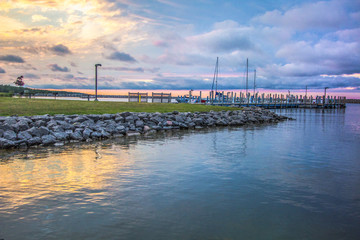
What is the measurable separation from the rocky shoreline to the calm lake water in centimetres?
166

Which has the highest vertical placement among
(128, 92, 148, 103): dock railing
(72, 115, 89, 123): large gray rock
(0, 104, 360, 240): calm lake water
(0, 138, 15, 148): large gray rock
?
(128, 92, 148, 103): dock railing

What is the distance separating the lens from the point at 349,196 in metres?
8.22

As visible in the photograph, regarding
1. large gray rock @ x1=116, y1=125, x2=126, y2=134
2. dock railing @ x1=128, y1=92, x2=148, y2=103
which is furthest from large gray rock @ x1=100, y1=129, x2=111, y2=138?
dock railing @ x1=128, y1=92, x2=148, y2=103

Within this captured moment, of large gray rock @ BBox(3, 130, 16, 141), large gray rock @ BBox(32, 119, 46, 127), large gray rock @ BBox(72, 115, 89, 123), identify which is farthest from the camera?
large gray rock @ BBox(72, 115, 89, 123)

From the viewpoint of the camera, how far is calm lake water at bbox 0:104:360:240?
585cm

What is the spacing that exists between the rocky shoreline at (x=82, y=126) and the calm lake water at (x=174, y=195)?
5.45 feet

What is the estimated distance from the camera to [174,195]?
7.80m

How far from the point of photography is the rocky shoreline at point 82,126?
14.8 meters

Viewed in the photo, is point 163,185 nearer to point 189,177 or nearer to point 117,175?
point 189,177

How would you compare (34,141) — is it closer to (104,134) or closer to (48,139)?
(48,139)

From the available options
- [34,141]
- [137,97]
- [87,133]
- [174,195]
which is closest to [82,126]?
[87,133]

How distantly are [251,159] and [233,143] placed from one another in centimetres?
446

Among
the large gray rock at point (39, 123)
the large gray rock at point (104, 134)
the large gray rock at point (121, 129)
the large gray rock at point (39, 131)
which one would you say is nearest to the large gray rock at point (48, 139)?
the large gray rock at point (39, 131)

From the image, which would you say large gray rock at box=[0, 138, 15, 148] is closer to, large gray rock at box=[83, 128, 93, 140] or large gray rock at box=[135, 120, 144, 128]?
large gray rock at box=[83, 128, 93, 140]
